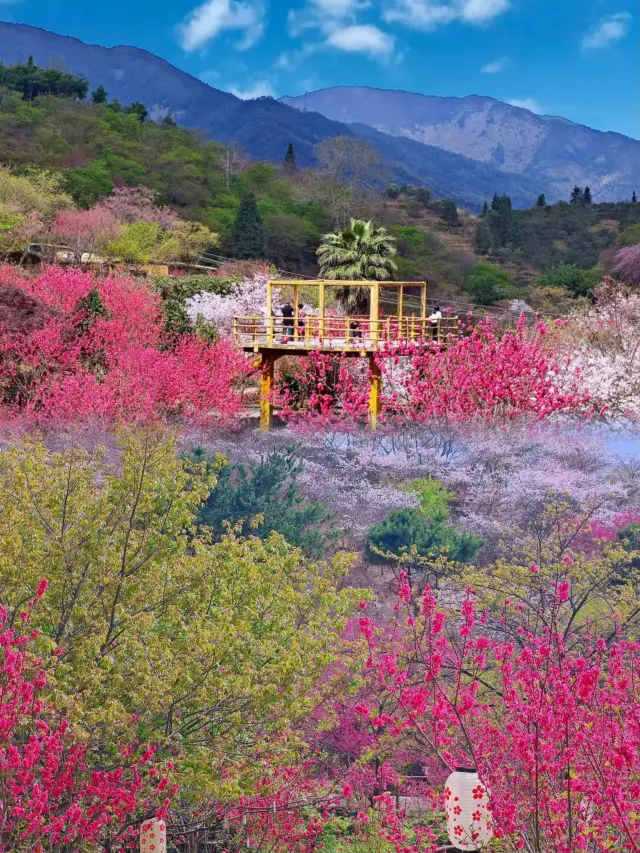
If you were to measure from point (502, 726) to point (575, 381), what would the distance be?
1430 centimetres

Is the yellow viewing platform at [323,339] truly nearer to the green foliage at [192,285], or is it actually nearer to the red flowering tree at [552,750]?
the green foliage at [192,285]

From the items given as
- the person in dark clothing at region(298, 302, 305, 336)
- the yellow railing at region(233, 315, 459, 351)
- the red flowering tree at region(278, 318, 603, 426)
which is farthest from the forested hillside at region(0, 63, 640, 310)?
the red flowering tree at region(278, 318, 603, 426)

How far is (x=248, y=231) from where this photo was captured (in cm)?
5038

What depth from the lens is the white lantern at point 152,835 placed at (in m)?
5.77

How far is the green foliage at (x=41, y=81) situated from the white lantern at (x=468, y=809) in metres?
87.3

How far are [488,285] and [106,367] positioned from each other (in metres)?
34.7

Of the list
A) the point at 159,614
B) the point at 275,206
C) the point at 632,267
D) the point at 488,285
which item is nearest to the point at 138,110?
the point at 275,206

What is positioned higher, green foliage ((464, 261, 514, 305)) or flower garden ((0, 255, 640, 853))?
green foliage ((464, 261, 514, 305))

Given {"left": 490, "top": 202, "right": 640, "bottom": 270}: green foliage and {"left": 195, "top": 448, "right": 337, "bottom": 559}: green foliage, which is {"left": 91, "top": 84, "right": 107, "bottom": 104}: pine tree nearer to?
{"left": 490, "top": 202, "right": 640, "bottom": 270}: green foliage

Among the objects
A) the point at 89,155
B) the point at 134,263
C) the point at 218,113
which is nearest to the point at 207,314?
the point at 134,263

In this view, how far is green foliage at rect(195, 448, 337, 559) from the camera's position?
1247 cm

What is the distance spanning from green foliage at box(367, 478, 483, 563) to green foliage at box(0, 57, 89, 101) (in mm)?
78471

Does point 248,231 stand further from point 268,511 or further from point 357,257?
point 268,511

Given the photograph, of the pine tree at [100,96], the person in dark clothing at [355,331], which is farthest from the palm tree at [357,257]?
the pine tree at [100,96]
